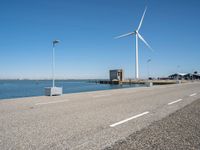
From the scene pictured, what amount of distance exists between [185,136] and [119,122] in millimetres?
2237

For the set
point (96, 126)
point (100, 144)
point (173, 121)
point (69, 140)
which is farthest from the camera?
point (173, 121)

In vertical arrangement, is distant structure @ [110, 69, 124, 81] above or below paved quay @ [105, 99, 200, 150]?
above

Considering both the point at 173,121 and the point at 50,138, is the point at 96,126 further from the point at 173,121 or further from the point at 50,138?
the point at 173,121

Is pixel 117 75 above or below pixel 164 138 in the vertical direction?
above

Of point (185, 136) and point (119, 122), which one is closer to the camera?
point (185, 136)

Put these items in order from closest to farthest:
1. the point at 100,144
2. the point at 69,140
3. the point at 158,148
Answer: the point at 158,148
the point at 100,144
the point at 69,140

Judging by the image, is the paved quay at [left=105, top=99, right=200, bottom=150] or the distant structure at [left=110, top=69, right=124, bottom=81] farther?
the distant structure at [left=110, top=69, right=124, bottom=81]

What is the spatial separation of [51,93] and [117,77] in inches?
4486

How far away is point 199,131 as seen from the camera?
204 inches

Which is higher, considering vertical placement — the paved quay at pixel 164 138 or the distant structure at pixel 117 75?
the distant structure at pixel 117 75

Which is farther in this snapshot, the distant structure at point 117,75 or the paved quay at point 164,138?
the distant structure at point 117,75

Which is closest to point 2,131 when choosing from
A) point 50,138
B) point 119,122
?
point 50,138

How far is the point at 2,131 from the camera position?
5379 mm

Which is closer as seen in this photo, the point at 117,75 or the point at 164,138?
the point at 164,138
